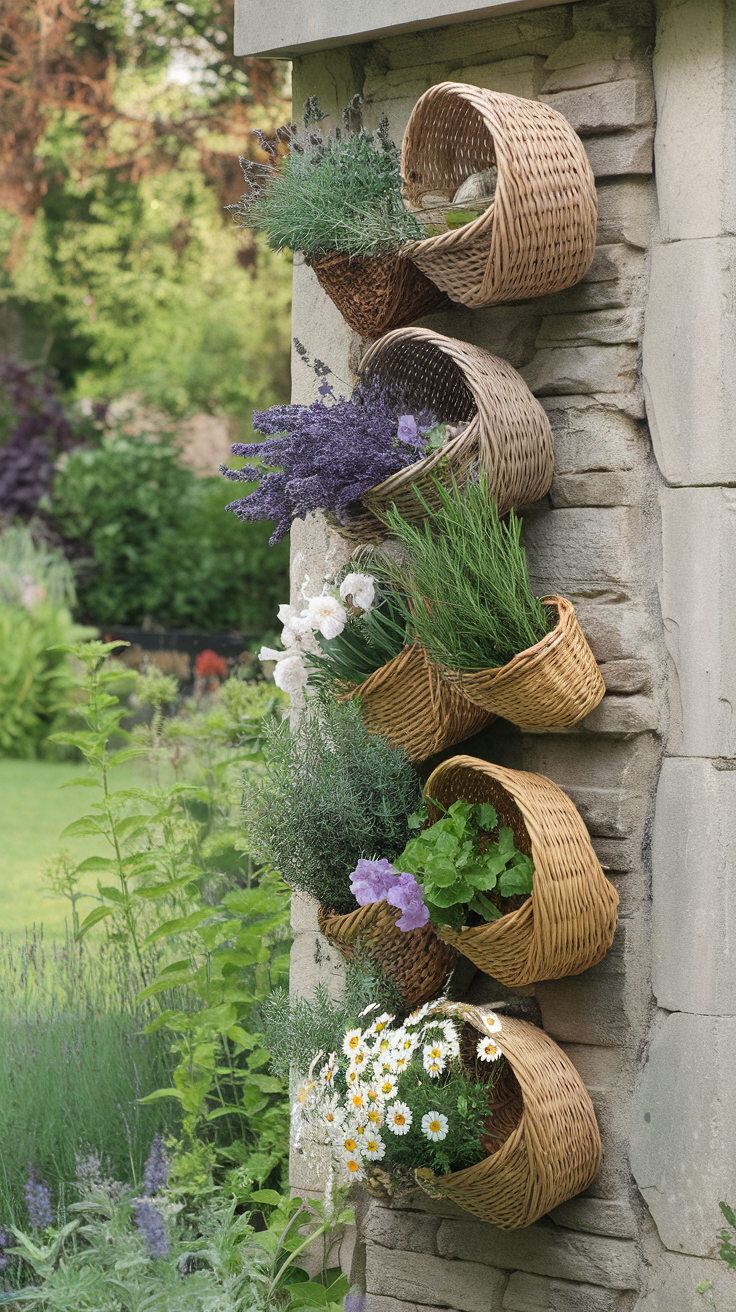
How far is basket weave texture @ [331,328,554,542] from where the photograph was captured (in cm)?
219

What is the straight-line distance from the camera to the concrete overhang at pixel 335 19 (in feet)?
7.79

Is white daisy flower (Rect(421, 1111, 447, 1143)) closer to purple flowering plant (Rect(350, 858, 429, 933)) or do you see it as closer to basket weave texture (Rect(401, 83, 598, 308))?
purple flowering plant (Rect(350, 858, 429, 933))

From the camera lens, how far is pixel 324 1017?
7.99 ft

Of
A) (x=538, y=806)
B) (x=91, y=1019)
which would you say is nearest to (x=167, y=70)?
(x=91, y=1019)

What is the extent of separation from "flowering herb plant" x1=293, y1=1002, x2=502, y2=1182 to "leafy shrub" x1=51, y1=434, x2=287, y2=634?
7.42m

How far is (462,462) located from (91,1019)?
6.07 feet

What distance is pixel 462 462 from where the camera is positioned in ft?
7.22

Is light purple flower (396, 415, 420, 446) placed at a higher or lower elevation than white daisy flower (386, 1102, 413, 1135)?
Result: higher

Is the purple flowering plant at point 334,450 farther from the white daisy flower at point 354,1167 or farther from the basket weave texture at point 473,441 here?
the white daisy flower at point 354,1167

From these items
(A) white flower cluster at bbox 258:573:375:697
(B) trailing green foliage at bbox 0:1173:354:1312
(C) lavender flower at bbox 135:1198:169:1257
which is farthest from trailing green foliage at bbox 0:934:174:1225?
(A) white flower cluster at bbox 258:573:375:697

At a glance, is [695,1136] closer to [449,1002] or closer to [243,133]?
[449,1002]

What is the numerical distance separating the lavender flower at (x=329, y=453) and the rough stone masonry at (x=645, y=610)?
327 millimetres

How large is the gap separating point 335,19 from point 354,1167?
2.15m

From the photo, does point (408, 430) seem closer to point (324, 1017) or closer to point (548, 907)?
point (548, 907)
